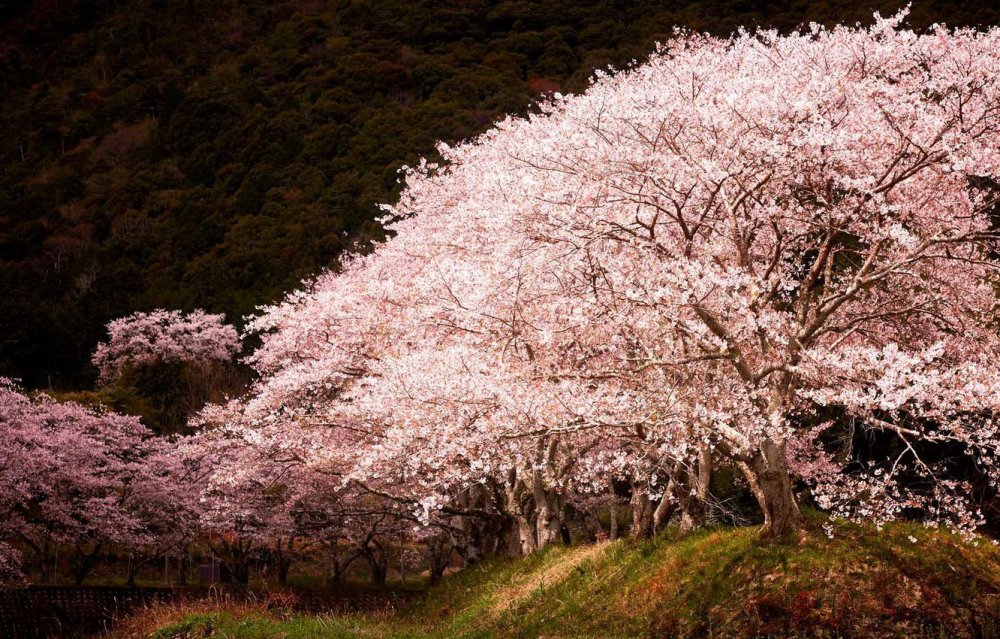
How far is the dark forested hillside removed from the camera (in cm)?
4372

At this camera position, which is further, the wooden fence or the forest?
the wooden fence

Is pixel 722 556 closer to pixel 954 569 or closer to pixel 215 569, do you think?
pixel 954 569

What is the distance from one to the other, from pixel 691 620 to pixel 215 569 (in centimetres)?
2228

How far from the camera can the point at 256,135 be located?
58.4m

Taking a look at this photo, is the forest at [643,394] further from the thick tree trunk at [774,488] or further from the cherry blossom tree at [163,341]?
the cherry blossom tree at [163,341]

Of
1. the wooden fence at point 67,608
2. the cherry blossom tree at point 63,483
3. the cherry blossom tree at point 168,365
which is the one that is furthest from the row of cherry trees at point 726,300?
the cherry blossom tree at point 168,365

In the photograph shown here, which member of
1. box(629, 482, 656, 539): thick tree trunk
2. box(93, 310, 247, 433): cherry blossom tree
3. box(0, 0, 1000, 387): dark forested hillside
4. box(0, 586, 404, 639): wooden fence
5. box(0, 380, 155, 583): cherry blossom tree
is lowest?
box(0, 586, 404, 639): wooden fence

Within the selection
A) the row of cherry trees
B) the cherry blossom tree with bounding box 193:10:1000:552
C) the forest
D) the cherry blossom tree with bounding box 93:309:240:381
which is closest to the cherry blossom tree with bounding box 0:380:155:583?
the forest

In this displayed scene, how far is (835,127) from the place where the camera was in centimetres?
920

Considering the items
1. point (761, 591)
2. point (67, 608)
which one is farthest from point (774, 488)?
point (67, 608)

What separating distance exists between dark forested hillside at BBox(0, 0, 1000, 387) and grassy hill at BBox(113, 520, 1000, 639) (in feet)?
87.2

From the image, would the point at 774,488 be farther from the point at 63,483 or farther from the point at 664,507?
the point at 63,483

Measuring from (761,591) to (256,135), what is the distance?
56.1 meters

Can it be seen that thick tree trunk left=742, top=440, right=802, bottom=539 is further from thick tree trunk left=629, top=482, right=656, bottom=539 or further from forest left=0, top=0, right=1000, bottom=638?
thick tree trunk left=629, top=482, right=656, bottom=539
